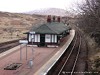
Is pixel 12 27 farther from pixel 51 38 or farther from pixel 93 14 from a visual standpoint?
pixel 93 14

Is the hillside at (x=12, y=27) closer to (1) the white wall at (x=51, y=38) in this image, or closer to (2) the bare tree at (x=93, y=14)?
(1) the white wall at (x=51, y=38)

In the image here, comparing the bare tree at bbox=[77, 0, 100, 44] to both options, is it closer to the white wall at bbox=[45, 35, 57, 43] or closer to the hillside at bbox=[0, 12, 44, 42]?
the white wall at bbox=[45, 35, 57, 43]

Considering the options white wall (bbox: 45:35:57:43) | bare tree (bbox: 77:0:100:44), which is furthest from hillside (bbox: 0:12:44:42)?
Result: bare tree (bbox: 77:0:100:44)

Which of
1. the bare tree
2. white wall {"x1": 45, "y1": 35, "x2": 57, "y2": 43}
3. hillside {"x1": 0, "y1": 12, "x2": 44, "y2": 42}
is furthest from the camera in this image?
hillside {"x1": 0, "y1": 12, "x2": 44, "y2": 42}

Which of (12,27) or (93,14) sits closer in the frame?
(93,14)

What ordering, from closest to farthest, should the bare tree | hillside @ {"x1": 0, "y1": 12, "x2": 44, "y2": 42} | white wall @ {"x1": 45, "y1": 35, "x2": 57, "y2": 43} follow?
the bare tree < white wall @ {"x1": 45, "y1": 35, "x2": 57, "y2": 43} < hillside @ {"x1": 0, "y1": 12, "x2": 44, "y2": 42}

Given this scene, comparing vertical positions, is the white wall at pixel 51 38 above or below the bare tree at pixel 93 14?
below

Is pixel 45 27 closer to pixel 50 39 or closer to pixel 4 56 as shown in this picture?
pixel 50 39

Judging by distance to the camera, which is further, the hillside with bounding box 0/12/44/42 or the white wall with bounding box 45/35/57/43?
the hillside with bounding box 0/12/44/42

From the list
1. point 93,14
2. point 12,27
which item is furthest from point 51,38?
point 12,27

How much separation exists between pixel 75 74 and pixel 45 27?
22427 millimetres

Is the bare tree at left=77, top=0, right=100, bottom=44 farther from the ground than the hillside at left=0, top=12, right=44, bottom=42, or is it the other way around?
the bare tree at left=77, top=0, right=100, bottom=44

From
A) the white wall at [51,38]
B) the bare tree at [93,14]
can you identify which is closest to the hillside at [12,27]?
the white wall at [51,38]

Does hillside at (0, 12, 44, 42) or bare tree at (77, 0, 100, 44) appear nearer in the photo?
bare tree at (77, 0, 100, 44)
